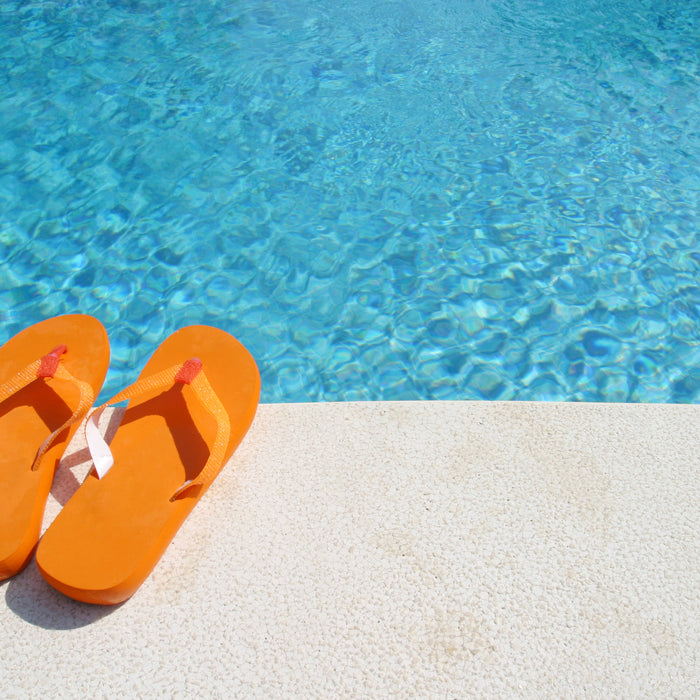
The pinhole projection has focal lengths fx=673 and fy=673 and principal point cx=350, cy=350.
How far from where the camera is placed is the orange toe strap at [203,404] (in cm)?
178

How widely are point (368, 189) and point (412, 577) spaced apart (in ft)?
7.15

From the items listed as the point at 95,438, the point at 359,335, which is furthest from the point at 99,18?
the point at 95,438

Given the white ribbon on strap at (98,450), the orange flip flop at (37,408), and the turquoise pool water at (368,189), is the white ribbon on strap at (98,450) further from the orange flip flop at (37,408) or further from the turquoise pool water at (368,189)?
the turquoise pool water at (368,189)

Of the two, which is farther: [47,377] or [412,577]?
[47,377]

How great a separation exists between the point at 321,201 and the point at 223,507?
1858 mm

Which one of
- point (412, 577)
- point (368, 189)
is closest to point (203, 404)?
point (412, 577)

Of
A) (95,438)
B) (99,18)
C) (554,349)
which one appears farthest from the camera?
(99,18)

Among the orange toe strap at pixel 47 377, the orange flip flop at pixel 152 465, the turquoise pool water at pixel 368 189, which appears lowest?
the turquoise pool water at pixel 368 189

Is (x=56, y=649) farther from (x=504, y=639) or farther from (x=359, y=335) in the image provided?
(x=359, y=335)

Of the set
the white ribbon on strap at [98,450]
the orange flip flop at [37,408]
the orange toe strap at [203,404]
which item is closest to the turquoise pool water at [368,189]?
the orange flip flop at [37,408]

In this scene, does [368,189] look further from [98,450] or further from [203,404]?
[98,450]

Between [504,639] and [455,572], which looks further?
[455,572]

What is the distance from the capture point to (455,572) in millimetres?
1758

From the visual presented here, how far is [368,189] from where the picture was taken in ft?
11.2
